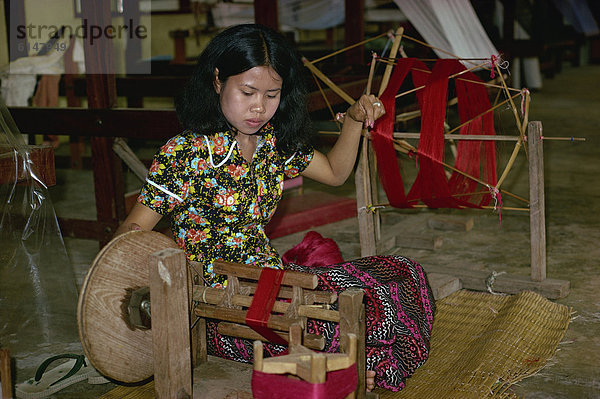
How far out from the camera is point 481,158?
9.27 ft

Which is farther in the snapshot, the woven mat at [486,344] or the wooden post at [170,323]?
the woven mat at [486,344]

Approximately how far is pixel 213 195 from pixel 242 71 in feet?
1.20

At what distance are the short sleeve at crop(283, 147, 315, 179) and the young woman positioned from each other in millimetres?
41

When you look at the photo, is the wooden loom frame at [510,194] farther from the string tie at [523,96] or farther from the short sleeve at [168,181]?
the short sleeve at [168,181]

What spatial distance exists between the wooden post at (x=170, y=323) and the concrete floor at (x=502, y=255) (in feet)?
1.84

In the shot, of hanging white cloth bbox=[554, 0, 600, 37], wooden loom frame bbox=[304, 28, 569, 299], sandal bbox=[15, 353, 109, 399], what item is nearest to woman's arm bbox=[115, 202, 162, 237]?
sandal bbox=[15, 353, 109, 399]

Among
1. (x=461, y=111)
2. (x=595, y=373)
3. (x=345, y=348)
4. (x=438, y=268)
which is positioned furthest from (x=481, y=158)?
(x=345, y=348)

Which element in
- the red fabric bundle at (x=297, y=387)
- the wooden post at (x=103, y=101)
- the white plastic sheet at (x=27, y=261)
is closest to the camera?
the red fabric bundle at (x=297, y=387)

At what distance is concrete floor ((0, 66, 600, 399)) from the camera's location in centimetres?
223

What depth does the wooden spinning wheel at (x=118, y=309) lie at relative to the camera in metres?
1.62

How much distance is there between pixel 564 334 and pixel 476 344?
33 cm

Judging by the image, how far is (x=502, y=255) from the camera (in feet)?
11.1

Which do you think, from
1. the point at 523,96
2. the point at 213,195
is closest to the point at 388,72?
the point at 523,96

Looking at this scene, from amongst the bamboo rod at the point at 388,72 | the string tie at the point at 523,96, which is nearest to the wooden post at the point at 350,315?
the bamboo rod at the point at 388,72
